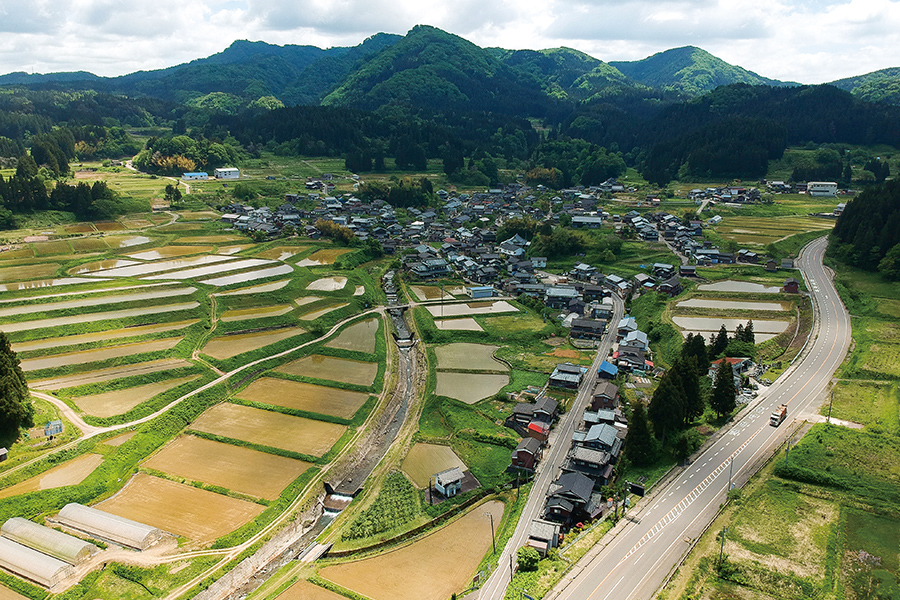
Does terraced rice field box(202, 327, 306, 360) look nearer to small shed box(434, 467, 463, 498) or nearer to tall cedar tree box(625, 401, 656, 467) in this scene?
small shed box(434, 467, 463, 498)

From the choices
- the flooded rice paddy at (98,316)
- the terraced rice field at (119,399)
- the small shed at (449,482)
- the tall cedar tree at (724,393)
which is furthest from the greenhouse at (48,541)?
the tall cedar tree at (724,393)

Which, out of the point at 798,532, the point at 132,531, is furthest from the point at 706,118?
the point at 132,531

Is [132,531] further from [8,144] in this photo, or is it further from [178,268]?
[8,144]

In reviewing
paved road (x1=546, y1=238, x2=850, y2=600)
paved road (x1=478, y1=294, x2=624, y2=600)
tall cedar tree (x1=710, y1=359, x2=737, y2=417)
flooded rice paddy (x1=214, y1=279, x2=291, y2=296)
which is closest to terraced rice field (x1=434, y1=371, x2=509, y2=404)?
paved road (x1=478, y1=294, x2=624, y2=600)

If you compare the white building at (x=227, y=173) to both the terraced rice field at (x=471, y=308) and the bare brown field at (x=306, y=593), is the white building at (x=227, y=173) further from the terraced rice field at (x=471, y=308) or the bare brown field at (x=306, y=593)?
the bare brown field at (x=306, y=593)

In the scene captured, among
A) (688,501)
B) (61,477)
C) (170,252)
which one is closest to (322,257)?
(170,252)

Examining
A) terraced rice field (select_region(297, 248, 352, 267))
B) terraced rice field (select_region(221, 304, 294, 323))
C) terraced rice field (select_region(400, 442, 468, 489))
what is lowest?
terraced rice field (select_region(400, 442, 468, 489))
